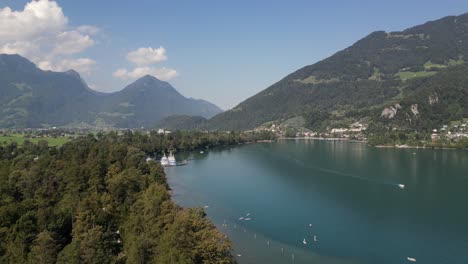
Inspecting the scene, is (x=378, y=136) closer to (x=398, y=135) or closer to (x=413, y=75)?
(x=398, y=135)

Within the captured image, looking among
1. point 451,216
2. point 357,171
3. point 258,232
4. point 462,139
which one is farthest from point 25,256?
point 462,139

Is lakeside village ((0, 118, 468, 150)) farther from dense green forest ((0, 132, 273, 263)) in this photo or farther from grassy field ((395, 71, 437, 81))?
grassy field ((395, 71, 437, 81))

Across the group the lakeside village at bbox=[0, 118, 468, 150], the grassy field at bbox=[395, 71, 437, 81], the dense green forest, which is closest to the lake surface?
the dense green forest

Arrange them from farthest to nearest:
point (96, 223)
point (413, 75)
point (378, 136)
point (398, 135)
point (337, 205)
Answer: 1. point (413, 75)
2. point (378, 136)
3. point (398, 135)
4. point (337, 205)
5. point (96, 223)

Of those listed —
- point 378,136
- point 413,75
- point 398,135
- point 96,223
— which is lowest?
point 96,223

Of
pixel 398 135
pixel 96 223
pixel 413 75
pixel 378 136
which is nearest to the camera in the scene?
pixel 96 223

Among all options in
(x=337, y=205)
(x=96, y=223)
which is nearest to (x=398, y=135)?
(x=337, y=205)

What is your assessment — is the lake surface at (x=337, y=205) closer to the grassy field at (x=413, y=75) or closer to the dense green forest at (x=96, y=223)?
the dense green forest at (x=96, y=223)

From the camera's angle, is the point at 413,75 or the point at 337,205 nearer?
the point at 337,205

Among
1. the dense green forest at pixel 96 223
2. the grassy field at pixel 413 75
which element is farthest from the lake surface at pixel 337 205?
the grassy field at pixel 413 75
